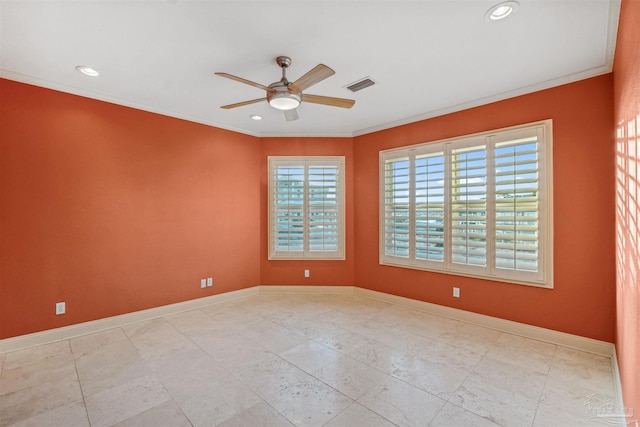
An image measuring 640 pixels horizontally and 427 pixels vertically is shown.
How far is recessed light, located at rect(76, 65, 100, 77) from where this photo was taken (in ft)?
8.98

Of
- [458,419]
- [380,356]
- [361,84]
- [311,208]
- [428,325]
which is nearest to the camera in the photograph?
[458,419]

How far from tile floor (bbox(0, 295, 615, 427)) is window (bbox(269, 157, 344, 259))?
1509 millimetres

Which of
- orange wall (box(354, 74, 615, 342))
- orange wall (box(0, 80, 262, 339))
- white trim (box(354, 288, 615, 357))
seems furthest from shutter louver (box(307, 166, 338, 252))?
orange wall (box(354, 74, 615, 342))

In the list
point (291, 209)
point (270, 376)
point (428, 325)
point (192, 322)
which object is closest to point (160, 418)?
point (270, 376)

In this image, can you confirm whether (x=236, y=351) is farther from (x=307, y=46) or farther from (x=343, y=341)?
(x=307, y=46)

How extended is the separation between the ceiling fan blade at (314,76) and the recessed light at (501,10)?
3.74ft

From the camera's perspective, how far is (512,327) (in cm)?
326

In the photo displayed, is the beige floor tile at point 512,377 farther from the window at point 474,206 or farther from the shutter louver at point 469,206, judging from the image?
the shutter louver at point 469,206

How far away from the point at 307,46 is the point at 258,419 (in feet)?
9.18

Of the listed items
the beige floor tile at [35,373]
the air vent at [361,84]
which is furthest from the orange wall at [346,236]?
the beige floor tile at [35,373]

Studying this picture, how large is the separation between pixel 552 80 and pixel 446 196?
62.6 inches

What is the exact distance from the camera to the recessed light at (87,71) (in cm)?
274

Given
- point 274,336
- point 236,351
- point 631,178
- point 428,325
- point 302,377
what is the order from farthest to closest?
point 428,325
point 274,336
point 236,351
point 302,377
point 631,178

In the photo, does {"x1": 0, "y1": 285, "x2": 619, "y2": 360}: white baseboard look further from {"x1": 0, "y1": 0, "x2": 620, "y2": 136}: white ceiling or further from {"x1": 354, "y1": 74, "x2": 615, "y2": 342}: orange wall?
{"x1": 0, "y1": 0, "x2": 620, "y2": 136}: white ceiling
